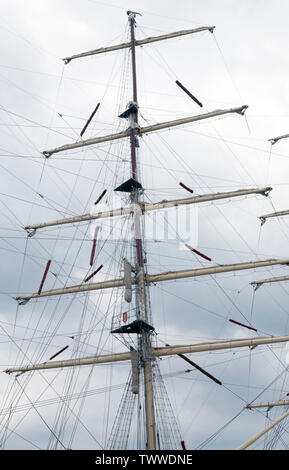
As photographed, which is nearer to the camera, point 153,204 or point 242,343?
point 242,343

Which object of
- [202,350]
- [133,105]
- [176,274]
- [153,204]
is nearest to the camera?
[202,350]

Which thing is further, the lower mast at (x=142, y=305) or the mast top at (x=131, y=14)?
the mast top at (x=131, y=14)

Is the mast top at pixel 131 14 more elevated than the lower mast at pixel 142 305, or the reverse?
the mast top at pixel 131 14

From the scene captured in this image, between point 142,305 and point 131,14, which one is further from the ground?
point 131,14

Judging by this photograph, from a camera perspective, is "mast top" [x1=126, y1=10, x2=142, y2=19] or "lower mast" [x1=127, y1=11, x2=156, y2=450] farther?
"mast top" [x1=126, y1=10, x2=142, y2=19]

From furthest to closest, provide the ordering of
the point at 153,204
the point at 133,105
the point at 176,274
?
the point at 133,105
the point at 153,204
the point at 176,274

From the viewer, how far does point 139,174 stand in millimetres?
48562

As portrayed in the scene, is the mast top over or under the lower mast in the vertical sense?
over

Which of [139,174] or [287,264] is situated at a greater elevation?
[139,174]
